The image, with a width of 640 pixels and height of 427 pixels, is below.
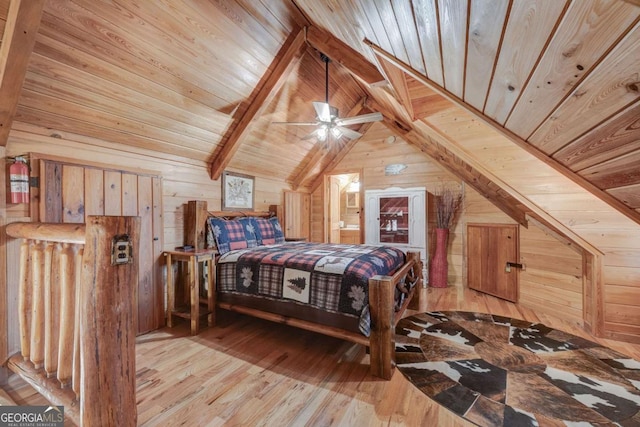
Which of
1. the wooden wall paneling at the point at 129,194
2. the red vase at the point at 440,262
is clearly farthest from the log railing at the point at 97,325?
the red vase at the point at 440,262

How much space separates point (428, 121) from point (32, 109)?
3530mm

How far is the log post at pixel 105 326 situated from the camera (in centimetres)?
93

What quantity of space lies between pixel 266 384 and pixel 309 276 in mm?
816

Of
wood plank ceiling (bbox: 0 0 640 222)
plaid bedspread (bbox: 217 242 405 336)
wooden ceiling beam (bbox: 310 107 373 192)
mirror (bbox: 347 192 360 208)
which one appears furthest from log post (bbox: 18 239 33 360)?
mirror (bbox: 347 192 360 208)

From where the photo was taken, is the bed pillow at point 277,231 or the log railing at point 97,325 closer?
the log railing at point 97,325

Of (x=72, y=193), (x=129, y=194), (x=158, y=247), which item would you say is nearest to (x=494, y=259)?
(x=158, y=247)

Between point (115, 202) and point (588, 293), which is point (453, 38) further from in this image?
point (588, 293)

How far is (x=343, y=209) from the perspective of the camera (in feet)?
21.1

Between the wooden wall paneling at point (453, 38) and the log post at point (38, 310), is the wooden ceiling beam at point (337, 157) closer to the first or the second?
the wooden wall paneling at point (453, 38)

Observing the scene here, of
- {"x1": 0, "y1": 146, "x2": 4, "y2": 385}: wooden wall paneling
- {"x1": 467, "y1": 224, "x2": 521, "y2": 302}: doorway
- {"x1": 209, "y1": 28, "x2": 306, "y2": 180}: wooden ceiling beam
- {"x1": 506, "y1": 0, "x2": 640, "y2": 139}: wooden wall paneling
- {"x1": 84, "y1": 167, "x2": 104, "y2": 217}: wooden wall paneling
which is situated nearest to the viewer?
{"x1": 506, "y1": 0, "x2": 640, "y2": 139}: wooden wall paneling

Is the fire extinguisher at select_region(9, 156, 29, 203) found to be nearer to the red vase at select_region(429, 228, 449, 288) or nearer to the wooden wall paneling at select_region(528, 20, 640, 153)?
the wooden wall paneling at select_region(528, 20, 640, 153)

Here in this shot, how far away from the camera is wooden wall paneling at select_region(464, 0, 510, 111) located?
2.81ft

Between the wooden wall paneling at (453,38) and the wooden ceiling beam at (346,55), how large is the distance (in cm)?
95

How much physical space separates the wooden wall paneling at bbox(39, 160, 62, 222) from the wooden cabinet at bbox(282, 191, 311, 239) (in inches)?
114
